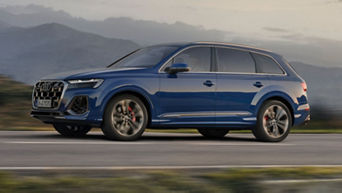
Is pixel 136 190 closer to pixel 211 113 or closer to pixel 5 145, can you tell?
pixel 5 145

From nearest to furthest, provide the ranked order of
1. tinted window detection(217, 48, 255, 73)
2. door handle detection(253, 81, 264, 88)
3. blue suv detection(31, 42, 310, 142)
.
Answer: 1. blue suv detection(31, 42, 310, 142)
2. tinted window detection(217, 48, 255, 73)
3. door handle detection(253, 81, 264, 88)

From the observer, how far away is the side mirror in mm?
12016

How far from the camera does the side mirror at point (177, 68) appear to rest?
12016mm

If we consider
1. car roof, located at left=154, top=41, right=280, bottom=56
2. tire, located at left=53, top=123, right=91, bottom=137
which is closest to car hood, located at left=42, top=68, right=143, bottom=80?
tire, located at left=53, top=123, right=91, bottom=137

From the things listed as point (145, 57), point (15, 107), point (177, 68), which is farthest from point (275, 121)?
point (15, 107)

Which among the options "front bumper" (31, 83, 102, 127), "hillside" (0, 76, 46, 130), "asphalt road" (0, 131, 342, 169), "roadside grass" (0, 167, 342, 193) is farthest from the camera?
"hillside" (0, 76, 46, 130)

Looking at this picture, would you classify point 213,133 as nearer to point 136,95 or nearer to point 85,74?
point 136,95

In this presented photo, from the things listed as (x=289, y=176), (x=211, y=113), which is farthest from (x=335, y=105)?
(x=289, y=176)

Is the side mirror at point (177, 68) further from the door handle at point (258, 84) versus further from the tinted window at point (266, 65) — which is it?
the tinted window at point (266, 65)

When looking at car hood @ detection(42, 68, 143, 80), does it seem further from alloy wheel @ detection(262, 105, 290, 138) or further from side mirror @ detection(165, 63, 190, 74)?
alloy wheel @ detection(262, 105, 290, 138)

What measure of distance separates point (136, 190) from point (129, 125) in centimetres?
592

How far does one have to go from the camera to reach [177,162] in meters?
9.09

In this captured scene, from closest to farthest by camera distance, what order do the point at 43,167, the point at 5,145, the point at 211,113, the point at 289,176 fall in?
the point at 289,176, the point at 43,167, the point at 5,145, the point at 211,113

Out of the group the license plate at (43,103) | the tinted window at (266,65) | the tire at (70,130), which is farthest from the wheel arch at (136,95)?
the tinted window at (266,65)
